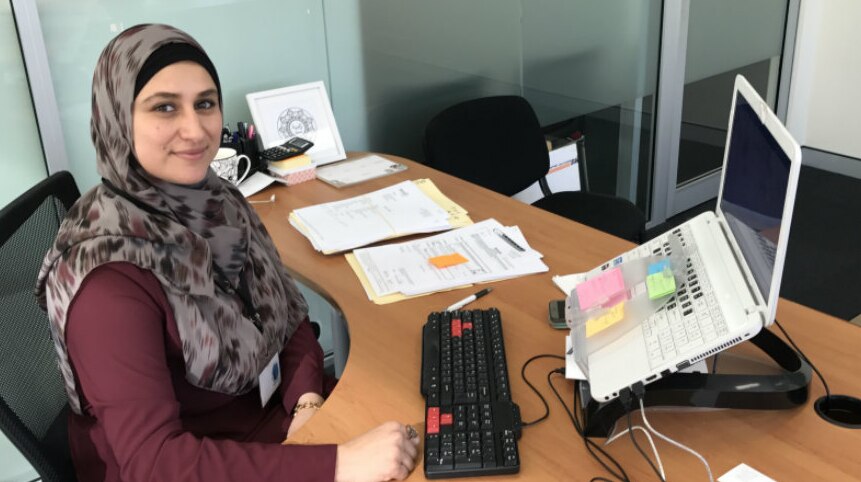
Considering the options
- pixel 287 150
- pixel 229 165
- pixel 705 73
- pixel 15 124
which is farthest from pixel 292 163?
pixel 705 73

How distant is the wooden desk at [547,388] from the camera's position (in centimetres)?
113

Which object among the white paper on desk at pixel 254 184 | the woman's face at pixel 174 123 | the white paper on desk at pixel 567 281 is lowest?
the white paper on desk at pixel 567 281

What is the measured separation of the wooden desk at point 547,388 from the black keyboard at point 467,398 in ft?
0.09

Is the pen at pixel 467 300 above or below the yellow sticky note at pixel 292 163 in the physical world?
below

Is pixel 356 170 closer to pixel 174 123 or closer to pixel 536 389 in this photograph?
pixel 174 123

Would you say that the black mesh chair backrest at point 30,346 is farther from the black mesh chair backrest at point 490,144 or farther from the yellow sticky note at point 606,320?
the black mesh chair backrest at point 490,144

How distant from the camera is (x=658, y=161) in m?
3.68

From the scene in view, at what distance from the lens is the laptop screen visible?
110cm

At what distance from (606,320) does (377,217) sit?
2.80 ft

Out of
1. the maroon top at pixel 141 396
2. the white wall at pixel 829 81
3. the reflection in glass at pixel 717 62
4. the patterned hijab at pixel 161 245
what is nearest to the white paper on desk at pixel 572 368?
the maroon top at pixel 141 396

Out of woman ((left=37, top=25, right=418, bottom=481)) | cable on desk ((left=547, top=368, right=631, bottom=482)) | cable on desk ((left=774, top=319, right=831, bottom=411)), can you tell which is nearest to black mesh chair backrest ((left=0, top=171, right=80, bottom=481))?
woman ((left=37, top=25, right=418, bottom=481))

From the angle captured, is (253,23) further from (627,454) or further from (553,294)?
(627,454)

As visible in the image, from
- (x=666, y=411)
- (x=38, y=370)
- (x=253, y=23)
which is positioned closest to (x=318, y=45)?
(x=253, y=23)

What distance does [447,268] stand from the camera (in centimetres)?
172
